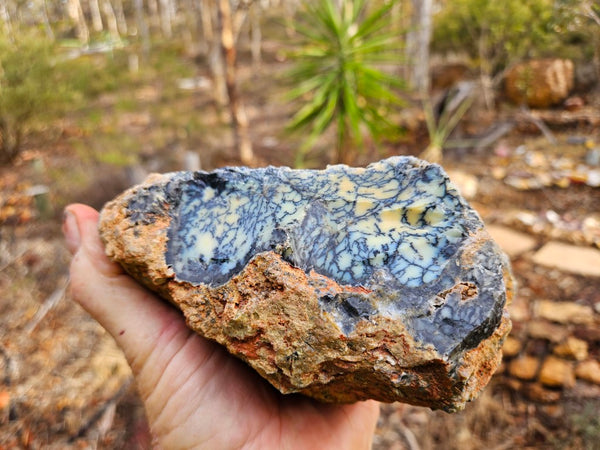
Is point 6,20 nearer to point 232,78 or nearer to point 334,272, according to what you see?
point 232,78

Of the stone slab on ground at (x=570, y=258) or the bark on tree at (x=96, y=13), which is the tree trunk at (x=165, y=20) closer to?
the bark on tree at (x=96, y=13)

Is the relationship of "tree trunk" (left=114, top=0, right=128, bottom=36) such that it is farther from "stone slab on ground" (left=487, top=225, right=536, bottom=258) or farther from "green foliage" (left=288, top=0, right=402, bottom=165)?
"stone slab on ground" (left=487, top=225, right=536, bottom=258)

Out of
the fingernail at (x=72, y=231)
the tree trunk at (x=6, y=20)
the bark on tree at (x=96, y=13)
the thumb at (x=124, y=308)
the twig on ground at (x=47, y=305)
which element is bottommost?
the twig on ground at (x=47, y=305)

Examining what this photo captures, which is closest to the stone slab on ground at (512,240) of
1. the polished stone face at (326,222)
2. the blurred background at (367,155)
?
the blurred background at (367,155)

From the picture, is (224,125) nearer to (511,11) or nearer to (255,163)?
(255,163)

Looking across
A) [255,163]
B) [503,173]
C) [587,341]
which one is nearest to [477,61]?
[503,173]

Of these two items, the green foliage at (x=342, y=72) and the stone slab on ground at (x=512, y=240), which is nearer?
the stone slab on ground at (x=512, y=240)

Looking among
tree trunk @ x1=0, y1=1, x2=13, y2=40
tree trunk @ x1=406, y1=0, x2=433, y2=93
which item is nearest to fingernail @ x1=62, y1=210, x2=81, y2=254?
tree trunk @ x1=0, y1=1, x2=13, y2=40

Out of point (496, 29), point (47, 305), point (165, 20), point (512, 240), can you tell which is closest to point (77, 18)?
point (47, 305)
